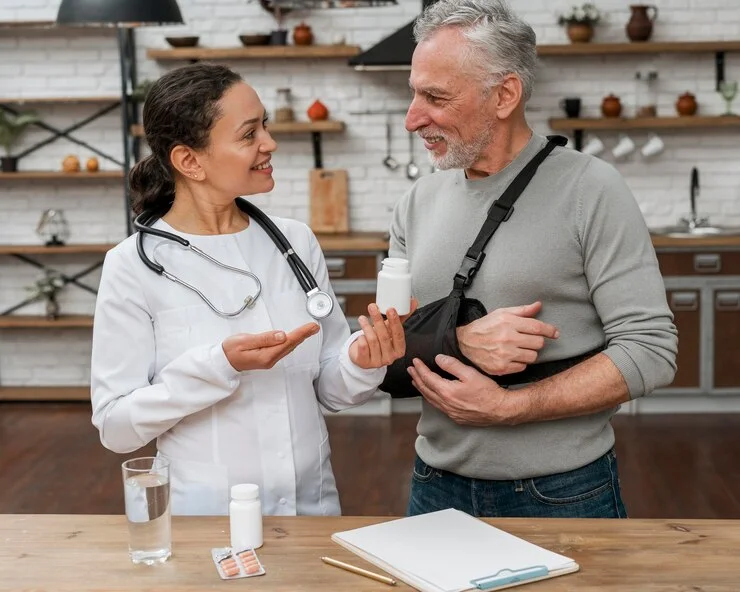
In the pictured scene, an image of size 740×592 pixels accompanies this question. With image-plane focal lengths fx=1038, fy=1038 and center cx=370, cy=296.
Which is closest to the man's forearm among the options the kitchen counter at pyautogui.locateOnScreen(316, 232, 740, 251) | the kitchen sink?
the kitchen counter at pyautogui.locateOnScreen(316, 232, 740, 251)

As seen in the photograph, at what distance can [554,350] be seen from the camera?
2.00 meters

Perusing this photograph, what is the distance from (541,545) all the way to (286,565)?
0.41 m

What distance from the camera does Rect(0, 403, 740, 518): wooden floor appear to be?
4.32m

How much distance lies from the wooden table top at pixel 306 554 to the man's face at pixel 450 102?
749mm

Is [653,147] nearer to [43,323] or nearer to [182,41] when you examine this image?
[182,41]

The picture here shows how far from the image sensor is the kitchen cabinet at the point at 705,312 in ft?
18.5

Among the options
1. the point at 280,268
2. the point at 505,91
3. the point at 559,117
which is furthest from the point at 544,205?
the point at 559,117

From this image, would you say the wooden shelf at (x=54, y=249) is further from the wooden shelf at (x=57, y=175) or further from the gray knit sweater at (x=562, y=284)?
the gray knit sweater at (x=562, y=284)

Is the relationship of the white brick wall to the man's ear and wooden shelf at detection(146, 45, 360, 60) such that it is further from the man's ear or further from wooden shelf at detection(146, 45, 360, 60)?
the man's ear

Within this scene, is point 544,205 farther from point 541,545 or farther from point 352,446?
point 352,446

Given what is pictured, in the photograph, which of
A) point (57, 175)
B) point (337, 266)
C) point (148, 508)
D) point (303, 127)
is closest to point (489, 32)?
point (148, 508)

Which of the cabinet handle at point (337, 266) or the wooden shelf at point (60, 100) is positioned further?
the wooden shelf at point (60, 100)

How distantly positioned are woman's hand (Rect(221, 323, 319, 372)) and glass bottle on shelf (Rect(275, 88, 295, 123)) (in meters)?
4.56

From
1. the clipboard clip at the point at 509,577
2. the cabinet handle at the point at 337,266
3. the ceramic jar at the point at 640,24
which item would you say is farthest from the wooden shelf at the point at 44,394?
the clipboard clip at the point at 509,577
